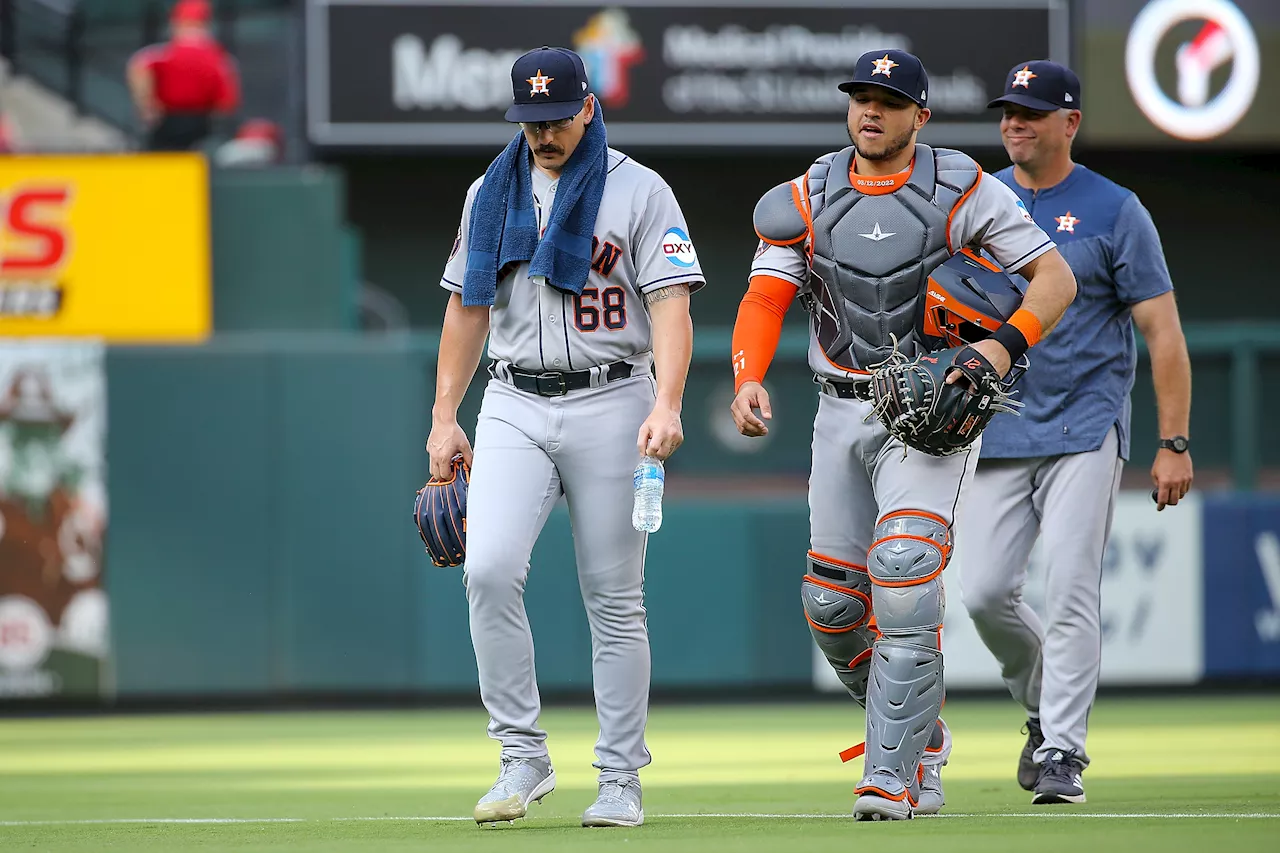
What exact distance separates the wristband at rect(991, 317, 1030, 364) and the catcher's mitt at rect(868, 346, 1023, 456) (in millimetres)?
99

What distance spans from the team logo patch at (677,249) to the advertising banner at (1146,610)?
5.86 m

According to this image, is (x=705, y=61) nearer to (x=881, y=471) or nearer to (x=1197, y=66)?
(x=1197, y=66)

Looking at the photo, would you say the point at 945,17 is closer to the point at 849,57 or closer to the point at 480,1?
the point at 849,57

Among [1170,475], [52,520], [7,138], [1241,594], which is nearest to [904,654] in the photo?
[1170,475]

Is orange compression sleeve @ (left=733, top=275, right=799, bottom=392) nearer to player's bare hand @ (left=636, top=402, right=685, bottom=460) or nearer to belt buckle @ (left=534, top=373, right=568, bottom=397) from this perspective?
player's bare hand @ (left=636, top=402, right=685, bottom=460)

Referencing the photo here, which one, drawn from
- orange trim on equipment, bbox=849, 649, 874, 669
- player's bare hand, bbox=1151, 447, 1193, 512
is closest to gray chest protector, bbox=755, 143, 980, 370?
orange trim on equipment, bbox=849, 649, 874, 669

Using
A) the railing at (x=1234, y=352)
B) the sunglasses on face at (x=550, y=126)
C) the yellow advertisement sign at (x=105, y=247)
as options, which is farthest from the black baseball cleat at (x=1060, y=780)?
the yellow advertisement sign at (x=105, y=247)

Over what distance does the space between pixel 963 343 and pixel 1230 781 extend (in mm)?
2182

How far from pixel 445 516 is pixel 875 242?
1.44 meters

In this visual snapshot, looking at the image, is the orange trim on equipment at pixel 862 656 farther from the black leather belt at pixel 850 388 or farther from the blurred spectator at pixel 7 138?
the blurred spectator at pixel 7 138

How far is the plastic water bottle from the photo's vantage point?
5.14 meters

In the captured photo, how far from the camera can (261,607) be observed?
10922 millimetres

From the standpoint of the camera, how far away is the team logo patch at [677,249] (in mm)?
5406

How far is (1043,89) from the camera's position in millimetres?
6324
